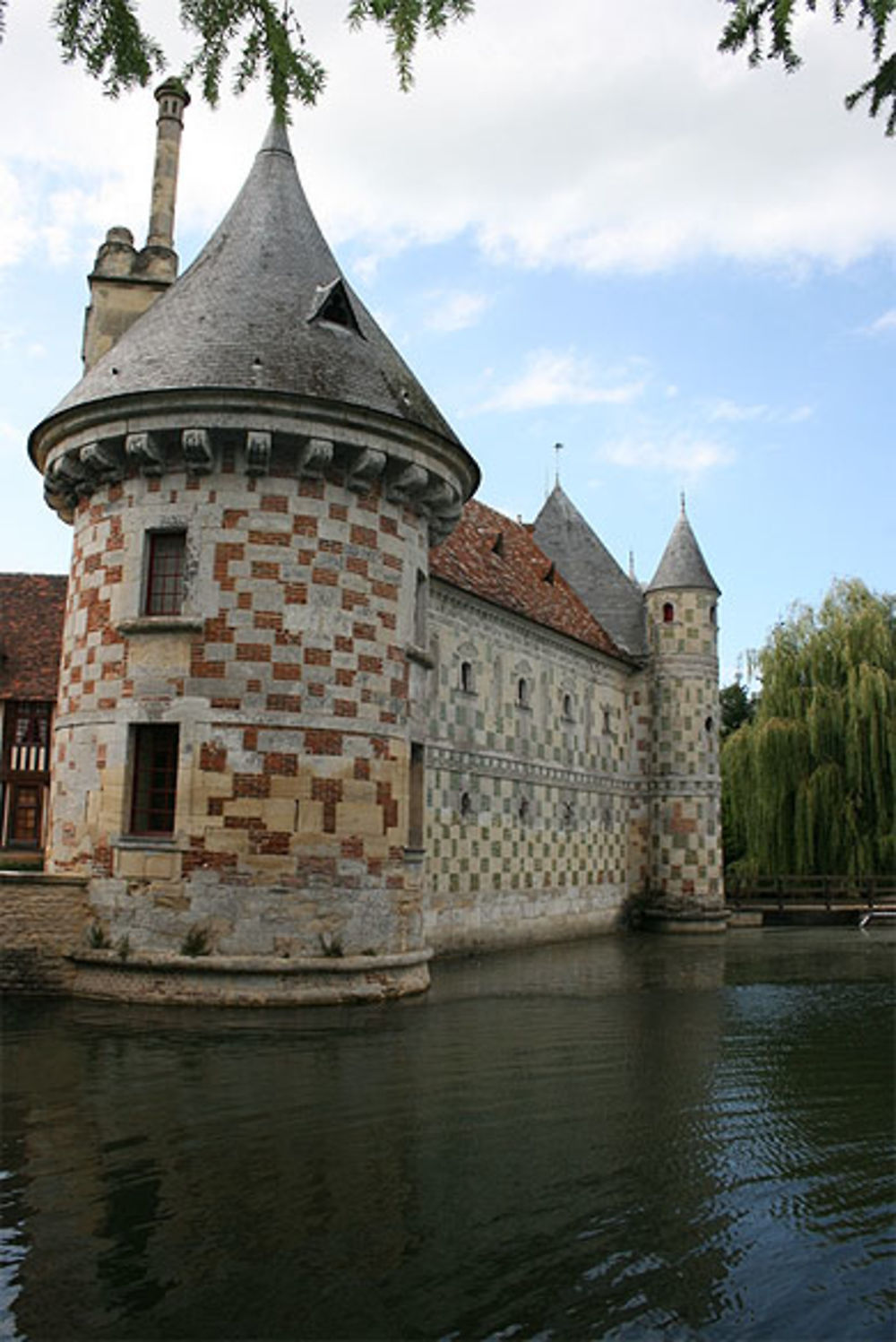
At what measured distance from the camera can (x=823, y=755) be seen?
90.8 feet

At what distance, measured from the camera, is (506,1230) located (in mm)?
5312

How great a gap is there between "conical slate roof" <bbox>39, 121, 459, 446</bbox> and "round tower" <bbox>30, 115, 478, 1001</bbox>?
0.05 metres

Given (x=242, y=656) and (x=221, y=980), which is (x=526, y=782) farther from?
(x=221, y=980)

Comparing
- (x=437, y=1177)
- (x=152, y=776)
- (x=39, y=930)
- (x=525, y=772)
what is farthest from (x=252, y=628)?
(x=525, y=772)

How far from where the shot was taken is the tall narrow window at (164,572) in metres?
12.8

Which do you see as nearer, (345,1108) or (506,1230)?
(506,1230)

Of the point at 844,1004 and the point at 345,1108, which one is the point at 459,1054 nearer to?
the point at 345,1108

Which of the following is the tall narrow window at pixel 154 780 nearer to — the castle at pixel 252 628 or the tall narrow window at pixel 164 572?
the castle at pixel 252 628

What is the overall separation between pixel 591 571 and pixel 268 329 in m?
16.6

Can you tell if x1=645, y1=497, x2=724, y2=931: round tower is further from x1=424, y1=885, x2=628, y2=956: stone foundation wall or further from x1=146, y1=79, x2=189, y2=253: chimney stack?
x1=146, y1=79, x2=189, y2=253: chimney stack

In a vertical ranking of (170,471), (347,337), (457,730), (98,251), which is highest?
(98,251)

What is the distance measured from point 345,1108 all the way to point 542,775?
14728 mm

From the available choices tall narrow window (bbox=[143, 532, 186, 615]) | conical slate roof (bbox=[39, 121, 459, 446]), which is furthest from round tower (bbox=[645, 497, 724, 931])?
tall narrow window (bbox=[143, 532, 186, 615])

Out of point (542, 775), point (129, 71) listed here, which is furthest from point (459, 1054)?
point (542, 775)
